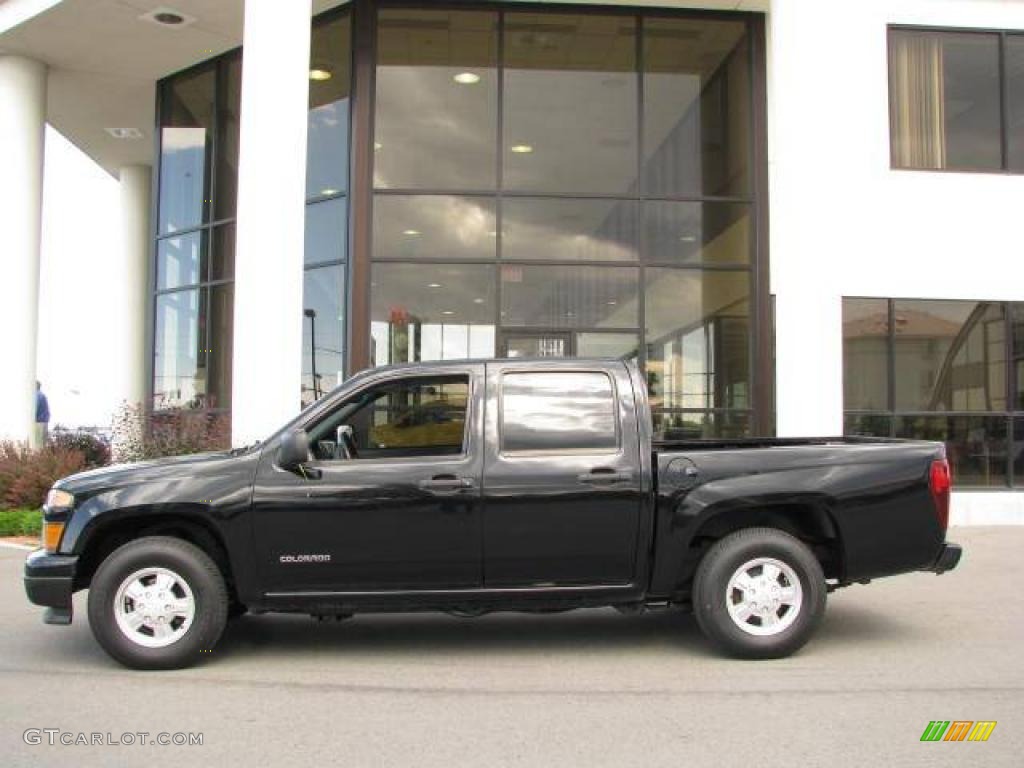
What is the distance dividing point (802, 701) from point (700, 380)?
357 inches

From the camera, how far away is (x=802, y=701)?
5.05m

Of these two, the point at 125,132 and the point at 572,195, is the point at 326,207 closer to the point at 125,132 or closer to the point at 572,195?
the point at 572,195

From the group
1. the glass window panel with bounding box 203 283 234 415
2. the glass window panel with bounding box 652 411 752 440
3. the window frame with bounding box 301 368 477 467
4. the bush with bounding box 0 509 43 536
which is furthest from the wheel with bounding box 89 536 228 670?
the glass window panel with bounding box 203 283 234 415

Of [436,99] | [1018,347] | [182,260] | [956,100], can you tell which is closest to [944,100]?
[956,100]

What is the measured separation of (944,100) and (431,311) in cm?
793

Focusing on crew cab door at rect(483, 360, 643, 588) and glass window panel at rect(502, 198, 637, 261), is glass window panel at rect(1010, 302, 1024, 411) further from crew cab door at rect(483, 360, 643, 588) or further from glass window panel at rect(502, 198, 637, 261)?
crew cab door at rect(483, 360, 643, 588)

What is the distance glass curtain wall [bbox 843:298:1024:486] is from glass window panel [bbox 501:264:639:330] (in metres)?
3.10

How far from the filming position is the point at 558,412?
5906mm

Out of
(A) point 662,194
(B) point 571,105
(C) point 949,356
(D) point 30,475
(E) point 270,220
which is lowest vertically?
(D) point 30,475

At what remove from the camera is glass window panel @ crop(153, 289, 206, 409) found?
16.0 m

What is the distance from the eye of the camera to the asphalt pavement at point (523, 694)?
4.34 m

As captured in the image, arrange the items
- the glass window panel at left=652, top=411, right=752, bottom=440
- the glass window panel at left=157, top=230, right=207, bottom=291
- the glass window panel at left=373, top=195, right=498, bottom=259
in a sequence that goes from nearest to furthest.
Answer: the glass window panel at left=652, top=411, right=752, bottom=440, the glass window panel at left=373, top=195, right=498, bottom=259, the glass window panel at left=157, top=230, right=207, bottom=291

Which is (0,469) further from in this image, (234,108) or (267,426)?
(234,108)

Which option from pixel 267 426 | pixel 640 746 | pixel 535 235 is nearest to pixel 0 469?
pixel 267 426
